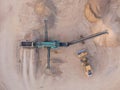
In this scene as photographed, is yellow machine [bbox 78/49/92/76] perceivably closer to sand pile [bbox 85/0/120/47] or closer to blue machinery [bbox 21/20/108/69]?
blue machinery [bbox 21/20/108/69]

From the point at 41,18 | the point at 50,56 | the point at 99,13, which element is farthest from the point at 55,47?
the point at 99,13

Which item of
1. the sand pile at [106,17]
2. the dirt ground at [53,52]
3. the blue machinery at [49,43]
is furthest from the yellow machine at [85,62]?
the sand pile at [106,17]

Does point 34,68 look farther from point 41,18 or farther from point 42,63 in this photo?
point 41,18

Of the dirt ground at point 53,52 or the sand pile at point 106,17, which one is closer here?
the sand pile at point 106,17

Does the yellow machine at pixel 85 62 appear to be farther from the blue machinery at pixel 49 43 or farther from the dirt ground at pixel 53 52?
the blue machinery at pixel 49 43

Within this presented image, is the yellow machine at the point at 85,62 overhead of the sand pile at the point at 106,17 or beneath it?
beneath

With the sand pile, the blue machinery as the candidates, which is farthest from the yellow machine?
the sand pile

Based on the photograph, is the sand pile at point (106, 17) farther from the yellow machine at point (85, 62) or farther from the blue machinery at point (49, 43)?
the yellow machine at point (85, 62)

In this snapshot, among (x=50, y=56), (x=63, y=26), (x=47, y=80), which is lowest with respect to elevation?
(x=47, y=80)

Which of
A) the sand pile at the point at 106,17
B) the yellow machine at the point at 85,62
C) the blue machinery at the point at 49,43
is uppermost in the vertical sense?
the sand pile at the point at 106,17
